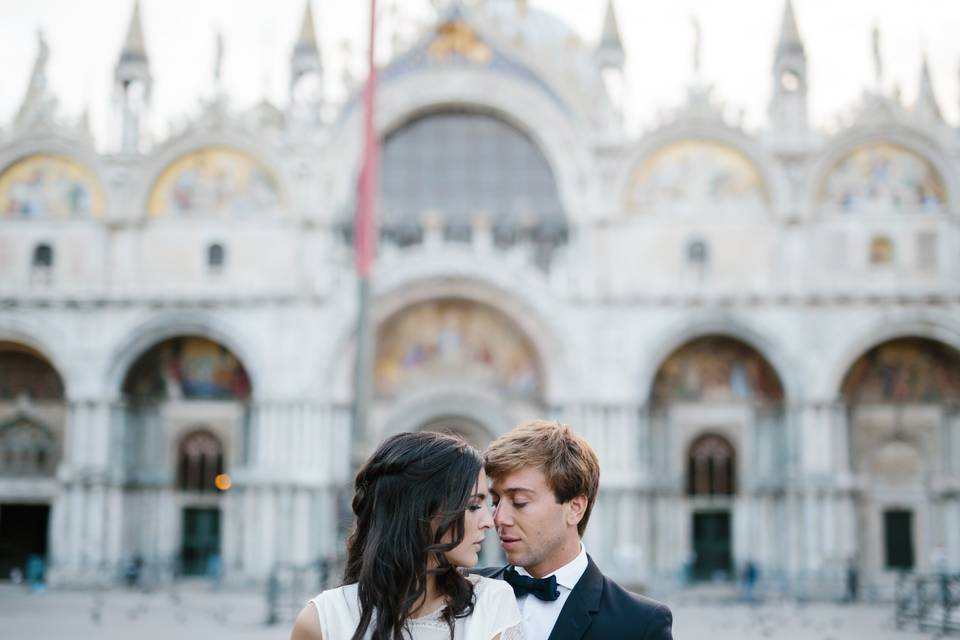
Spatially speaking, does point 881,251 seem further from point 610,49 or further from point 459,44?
point 459,44

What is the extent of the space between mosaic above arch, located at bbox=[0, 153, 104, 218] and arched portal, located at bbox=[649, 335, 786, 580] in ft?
57.0

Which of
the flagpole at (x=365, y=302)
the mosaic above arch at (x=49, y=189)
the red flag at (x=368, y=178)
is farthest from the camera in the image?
the mosaic above arch at (x=49, y=189)

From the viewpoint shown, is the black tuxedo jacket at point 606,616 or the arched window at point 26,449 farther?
the arched window at point 26,449

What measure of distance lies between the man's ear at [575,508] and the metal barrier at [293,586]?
14021 millimetres

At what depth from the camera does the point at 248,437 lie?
111 ft

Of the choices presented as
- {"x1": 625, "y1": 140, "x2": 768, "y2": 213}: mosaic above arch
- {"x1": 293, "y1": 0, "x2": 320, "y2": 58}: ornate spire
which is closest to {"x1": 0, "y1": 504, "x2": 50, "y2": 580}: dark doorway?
{"x1": 293, "y1": 0, "x2": 320, "y2": 58}: ornate spire

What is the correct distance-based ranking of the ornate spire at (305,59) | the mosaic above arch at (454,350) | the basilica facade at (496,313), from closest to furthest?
the basilica facade at (496,313) < the mosaic above arch at (454,350) < the ornate spire at (305,59)

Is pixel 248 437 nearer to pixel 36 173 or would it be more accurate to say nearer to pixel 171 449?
pixel 171 449

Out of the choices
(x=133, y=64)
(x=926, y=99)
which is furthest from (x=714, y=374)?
(x=133, y=64)

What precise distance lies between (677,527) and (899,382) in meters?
7.49

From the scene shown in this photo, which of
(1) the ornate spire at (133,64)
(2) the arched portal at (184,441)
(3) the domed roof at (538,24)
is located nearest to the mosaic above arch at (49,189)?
(1) the ornate spire at (133,64)

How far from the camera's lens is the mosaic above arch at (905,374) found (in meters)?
32.5

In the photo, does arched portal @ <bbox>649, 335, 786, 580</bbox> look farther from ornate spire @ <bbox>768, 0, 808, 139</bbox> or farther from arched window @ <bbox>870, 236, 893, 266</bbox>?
ornate spire @ <bbox>768, 0, 808, 139</bbox>

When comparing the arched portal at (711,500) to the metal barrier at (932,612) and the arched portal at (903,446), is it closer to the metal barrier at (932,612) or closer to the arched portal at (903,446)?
the arched portal at (903,446)
